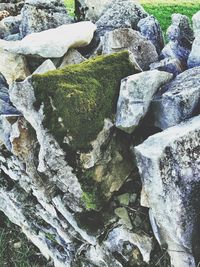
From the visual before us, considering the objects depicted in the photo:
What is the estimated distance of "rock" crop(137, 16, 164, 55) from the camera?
271 inches

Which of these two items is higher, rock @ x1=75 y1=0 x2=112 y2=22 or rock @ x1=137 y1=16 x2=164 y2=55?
rock @ x1=75 y1=0 x2=112 y2=22

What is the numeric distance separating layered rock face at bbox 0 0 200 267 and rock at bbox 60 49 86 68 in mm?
14

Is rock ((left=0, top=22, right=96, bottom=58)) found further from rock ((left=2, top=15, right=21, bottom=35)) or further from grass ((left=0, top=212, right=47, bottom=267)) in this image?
grass ((left=0, top=212, right=47, bottom=267))

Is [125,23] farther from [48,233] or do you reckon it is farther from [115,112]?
[48,233]

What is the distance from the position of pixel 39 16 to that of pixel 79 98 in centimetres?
267

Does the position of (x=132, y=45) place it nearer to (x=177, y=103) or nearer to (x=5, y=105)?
(x=177, y=103)

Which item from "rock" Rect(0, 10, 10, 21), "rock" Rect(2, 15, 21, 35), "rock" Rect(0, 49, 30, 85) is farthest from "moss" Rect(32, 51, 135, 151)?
"rock" Rect(0, 10, 10, 21)

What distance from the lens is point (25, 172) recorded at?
673cm

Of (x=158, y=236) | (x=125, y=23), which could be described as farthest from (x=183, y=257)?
(x=125, y=23)

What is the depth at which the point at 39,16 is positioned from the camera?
7516 mm

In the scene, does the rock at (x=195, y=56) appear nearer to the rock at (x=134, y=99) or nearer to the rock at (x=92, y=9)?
the rock at (x=134, y=99)

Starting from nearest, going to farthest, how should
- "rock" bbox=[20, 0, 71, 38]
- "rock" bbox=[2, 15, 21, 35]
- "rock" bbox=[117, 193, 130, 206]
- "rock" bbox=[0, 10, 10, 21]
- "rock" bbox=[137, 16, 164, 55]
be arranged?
"rock" bbox=[117, 193, 130, 206], "rock" bbox=[137, 16, 164, 55], "rock" bbox=[20, 0, 71, 38], "rock" bbox=[2, 15, 21, 35], "rock" bbox=[0, 10, 10, 21]

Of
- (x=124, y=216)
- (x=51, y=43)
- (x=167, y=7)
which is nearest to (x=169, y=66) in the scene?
(x=51, y=43)

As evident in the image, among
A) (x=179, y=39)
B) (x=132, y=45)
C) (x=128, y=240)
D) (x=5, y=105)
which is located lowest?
(x=128, y=240)
